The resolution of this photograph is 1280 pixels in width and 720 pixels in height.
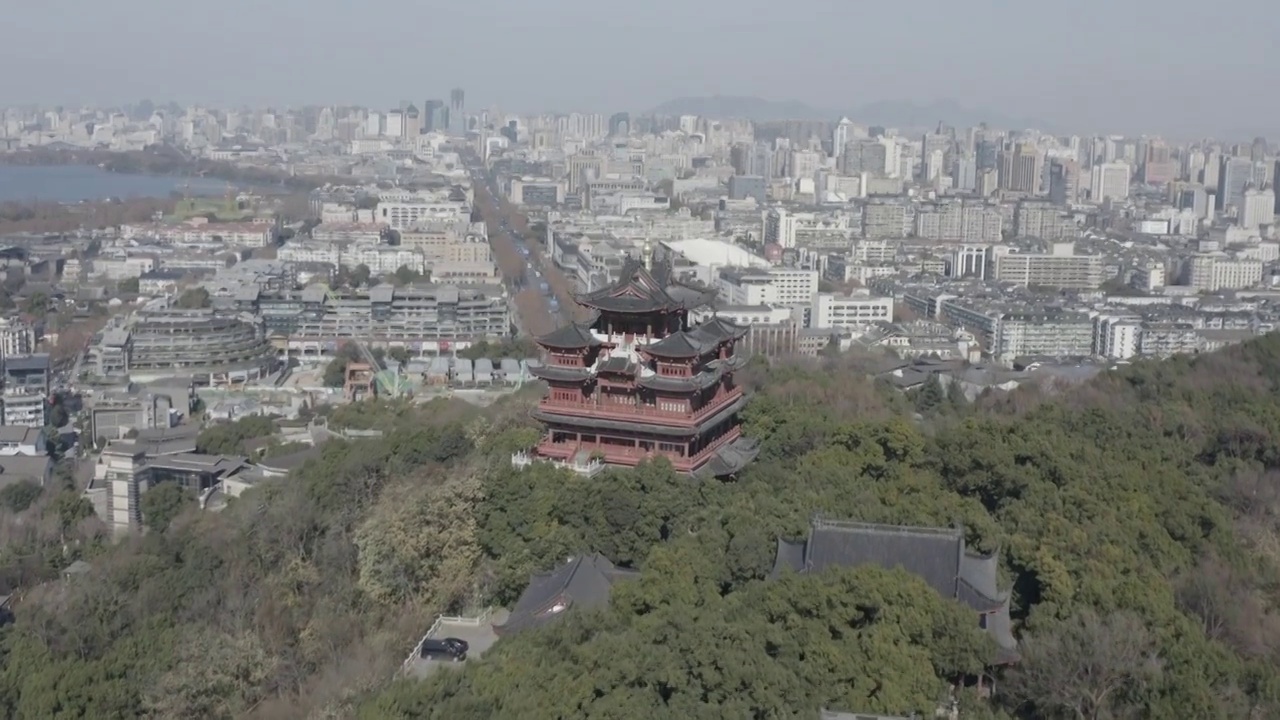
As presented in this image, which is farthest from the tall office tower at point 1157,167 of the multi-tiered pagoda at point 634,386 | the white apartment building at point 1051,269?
the multi-tiered pagoda at point 634,386

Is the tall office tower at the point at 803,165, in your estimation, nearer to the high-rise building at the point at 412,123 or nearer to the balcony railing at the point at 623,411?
the high-rise building at the point at 412,123

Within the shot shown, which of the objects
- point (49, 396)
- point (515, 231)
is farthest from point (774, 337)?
point (515, 231)

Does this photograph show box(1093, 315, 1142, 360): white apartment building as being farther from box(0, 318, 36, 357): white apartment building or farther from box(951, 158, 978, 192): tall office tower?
box(951, 158, 978, 192): tall office tower

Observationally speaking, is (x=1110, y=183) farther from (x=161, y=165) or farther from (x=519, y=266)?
(x=161, y=165)

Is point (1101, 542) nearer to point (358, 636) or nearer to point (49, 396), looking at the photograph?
point (358, 636)

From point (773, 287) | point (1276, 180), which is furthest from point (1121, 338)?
point (1276, 180)
